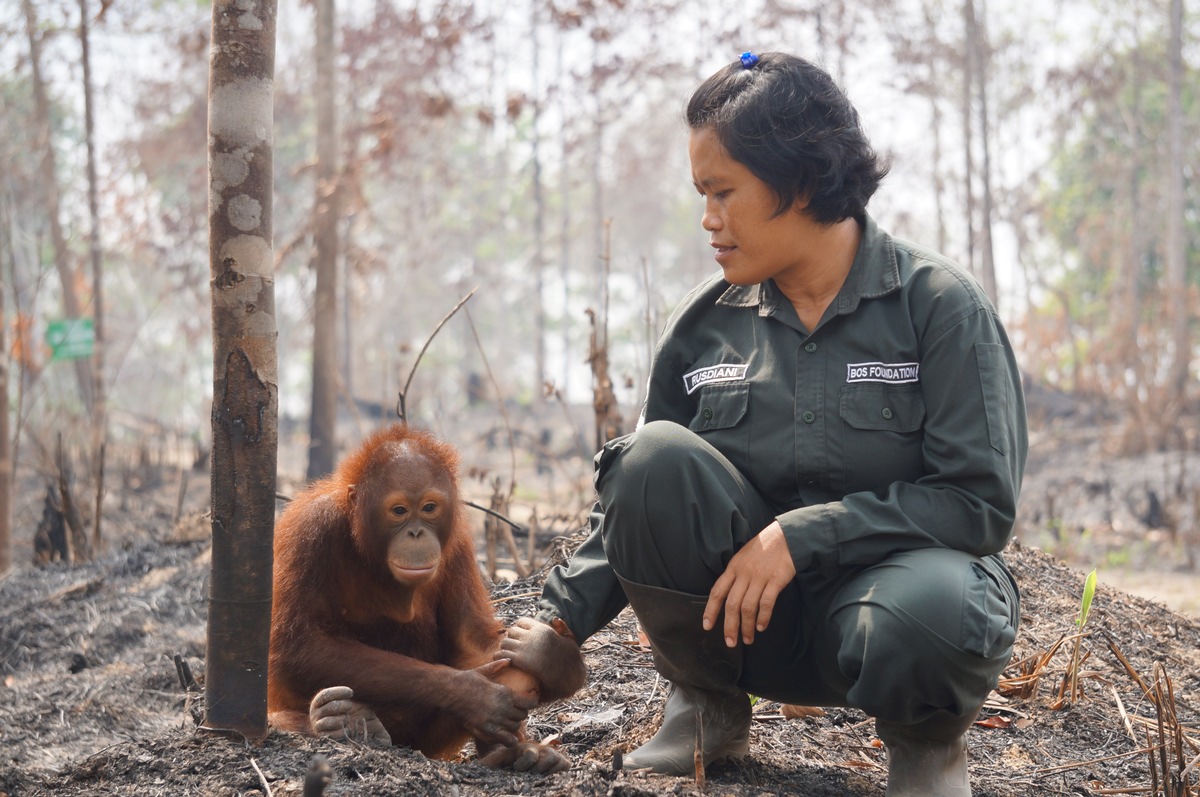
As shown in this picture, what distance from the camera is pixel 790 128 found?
8.20 ft

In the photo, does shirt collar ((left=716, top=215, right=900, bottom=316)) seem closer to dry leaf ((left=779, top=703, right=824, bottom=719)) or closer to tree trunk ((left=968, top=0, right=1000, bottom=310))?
dry leaf ((left=779, top=703, right=824, bottom=719))

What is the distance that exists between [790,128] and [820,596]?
104 cm

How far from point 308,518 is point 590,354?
83.4 inches

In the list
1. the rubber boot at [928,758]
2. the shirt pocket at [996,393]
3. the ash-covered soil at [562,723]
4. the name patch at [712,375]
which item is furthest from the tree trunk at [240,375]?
the shirt pocket at [996,393]

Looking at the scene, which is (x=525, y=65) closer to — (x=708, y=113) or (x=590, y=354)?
(x=590, y=354)

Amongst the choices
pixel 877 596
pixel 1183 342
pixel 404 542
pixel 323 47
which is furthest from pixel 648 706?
pixel 1183 342

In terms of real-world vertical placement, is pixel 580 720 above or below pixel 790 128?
below

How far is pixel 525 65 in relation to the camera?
67.9ft

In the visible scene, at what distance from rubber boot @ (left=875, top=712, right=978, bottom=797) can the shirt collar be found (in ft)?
2.97

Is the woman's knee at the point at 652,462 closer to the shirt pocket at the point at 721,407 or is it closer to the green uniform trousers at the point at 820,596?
the green uniform trousers at the point at 820,596

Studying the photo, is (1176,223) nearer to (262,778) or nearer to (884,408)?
(884,408)

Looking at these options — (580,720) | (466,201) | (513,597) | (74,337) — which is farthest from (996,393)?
(466,201)

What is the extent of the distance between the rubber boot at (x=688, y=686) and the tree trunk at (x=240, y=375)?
835 millimetres

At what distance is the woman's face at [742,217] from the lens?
99.3 inches
